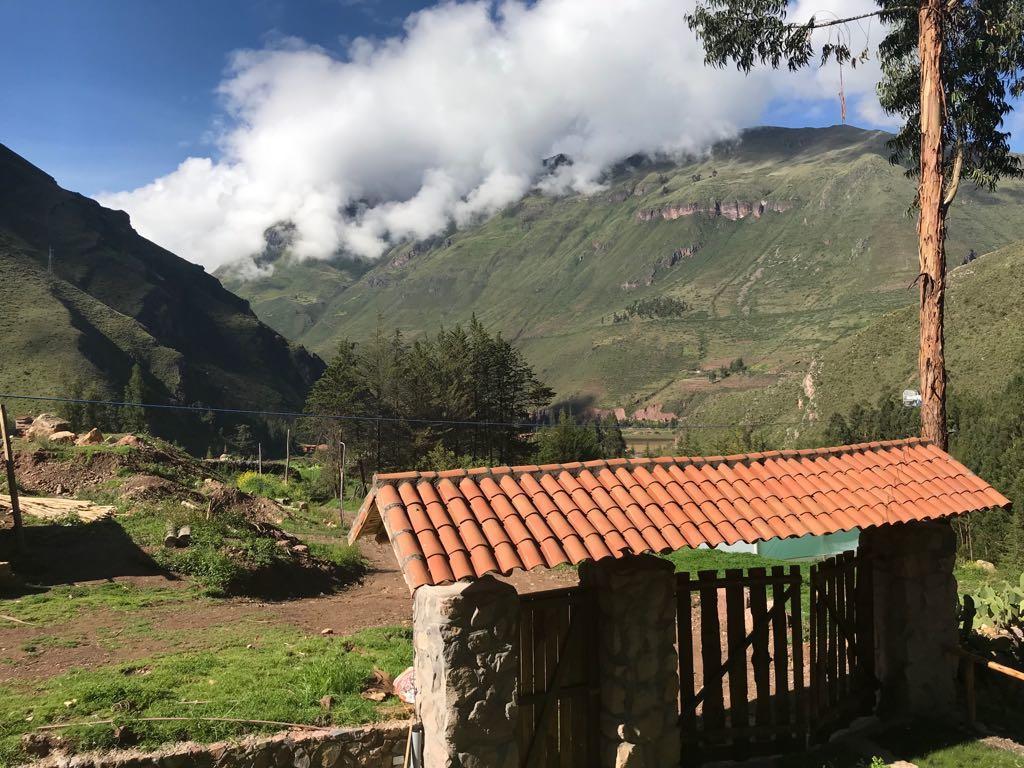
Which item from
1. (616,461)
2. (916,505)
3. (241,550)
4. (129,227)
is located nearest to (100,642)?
(241,550)

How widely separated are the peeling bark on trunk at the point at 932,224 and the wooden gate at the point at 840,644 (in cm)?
325

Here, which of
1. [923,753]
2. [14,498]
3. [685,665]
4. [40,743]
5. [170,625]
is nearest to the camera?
[40,743]

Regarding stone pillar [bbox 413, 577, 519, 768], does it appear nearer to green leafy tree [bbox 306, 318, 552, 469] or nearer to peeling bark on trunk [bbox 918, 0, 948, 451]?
peeling bark on trunk [bbox 918, 0, 948, 451]

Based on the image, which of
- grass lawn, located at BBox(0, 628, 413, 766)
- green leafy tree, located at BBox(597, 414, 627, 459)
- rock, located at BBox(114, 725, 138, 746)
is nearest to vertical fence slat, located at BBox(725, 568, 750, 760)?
grass lawn, located at BBox(0, 628, 413, 766)

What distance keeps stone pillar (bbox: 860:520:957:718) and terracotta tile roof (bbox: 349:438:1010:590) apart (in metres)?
0.72

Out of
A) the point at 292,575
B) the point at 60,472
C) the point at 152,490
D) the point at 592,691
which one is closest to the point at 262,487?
the point at 60,472

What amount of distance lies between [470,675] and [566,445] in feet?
145

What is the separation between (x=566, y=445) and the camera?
4959 centimetres

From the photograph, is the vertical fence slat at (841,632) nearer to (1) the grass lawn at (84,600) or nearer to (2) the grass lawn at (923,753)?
(2) the grass lawn at (923,753)

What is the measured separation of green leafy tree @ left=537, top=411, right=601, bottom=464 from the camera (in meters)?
49.4

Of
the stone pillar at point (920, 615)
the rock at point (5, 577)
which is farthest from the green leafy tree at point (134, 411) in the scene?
the stone pillar at point (920, 615)

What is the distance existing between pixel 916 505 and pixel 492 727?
5.17 metres

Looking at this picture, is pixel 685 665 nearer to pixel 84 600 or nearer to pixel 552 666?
pixel 552 666

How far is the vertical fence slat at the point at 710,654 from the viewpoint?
280 inches
